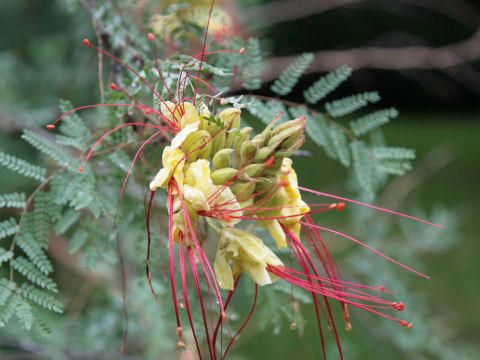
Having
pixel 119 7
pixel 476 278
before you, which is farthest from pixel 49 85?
pixel 476 278

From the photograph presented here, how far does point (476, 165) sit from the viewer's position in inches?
216

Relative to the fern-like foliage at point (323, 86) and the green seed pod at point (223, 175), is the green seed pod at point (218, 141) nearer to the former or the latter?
the green seed pod at point (223, 175)

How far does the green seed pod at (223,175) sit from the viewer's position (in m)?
0.73

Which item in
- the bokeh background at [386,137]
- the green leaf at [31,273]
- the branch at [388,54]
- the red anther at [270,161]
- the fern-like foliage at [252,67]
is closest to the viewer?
the red anther at [270,161]

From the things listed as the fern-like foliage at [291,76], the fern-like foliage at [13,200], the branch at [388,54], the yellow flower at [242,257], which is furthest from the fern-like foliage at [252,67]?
the branch at [388,54]

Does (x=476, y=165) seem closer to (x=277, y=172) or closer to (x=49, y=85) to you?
(x=49, y=85)

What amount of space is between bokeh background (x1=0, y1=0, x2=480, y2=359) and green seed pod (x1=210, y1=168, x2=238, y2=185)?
51 cm

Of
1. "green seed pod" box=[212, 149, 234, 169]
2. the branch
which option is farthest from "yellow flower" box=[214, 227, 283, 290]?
the branch

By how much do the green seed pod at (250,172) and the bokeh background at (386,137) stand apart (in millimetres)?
517

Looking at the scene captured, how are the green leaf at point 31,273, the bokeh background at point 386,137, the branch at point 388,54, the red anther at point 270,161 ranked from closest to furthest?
the red anther at point 270,161, the green leaf at point 31,273, the bokeh background at point 386,137, the branch at point 388,54

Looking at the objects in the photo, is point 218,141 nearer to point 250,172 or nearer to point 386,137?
point 250,172

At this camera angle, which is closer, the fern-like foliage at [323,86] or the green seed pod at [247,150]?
the green seed pod at [247,150]

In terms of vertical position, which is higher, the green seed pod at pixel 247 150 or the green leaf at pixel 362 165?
the green seed pod at pixel 247 150

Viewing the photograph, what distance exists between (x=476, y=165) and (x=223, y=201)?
5.51 meters
